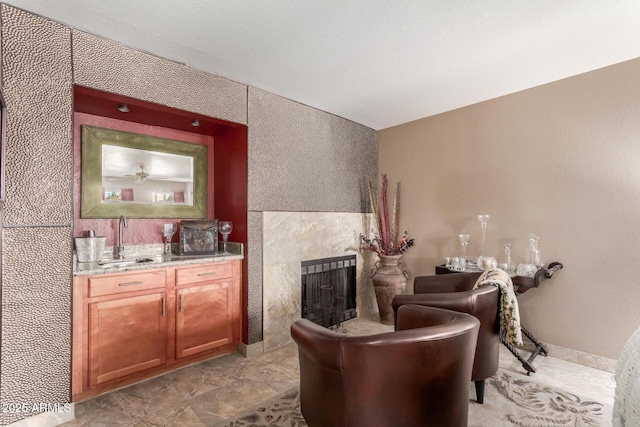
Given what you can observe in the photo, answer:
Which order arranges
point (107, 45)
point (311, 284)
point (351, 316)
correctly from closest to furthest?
point (107, 45), point (311, 284), point (351, 316)

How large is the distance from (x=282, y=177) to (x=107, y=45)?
1.75 m

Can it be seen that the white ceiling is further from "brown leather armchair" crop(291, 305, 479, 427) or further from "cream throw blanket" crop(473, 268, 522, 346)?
"brown leather armchair" crop(291, 305, 479, 427)

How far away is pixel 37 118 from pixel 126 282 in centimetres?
122

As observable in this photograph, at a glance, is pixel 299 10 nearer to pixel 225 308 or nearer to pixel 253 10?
pixel 253 10

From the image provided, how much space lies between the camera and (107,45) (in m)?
2.23

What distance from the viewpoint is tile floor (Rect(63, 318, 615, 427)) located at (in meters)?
2.05

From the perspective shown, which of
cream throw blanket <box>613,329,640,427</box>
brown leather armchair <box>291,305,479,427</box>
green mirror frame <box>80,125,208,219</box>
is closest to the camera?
cream throw blanket <box>613,329,640,427</box>

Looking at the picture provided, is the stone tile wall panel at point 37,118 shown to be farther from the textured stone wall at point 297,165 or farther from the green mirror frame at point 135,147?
the textured stone wall at point 297,165

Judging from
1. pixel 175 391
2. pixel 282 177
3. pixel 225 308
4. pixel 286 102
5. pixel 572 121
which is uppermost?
pixel 286 102

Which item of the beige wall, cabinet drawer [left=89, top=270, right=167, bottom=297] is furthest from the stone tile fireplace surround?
the beige wall

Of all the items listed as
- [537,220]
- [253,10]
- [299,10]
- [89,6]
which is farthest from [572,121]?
[89,6]

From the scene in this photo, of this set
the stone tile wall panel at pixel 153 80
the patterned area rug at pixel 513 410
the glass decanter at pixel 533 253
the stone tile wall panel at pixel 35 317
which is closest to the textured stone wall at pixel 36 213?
the stone tile wall panel at pixel 35 317

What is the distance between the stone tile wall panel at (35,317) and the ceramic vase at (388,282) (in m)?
2.96

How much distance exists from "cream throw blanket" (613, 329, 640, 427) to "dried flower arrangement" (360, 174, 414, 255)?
256 centimetres
